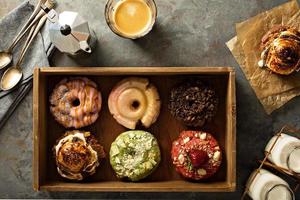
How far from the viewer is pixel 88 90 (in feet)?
8.29

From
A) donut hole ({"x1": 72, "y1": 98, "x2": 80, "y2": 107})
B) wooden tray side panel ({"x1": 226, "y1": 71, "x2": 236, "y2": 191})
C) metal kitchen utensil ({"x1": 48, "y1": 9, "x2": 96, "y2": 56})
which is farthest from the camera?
donut hole ({"x1": 72, "y1": 98, "x2": 80, "y2": 107})

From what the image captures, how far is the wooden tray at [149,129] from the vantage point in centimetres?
239

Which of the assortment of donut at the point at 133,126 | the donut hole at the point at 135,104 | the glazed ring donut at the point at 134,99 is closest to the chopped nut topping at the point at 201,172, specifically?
the assortment of donut at the point at 133,126

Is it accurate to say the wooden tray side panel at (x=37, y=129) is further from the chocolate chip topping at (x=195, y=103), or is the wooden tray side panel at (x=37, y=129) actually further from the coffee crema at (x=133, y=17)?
the chocolate chip topping at (x=195, y=103)

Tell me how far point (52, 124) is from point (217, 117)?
0.87 metres

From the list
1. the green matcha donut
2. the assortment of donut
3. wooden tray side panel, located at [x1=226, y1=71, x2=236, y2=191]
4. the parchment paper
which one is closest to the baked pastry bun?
the assortment of donut

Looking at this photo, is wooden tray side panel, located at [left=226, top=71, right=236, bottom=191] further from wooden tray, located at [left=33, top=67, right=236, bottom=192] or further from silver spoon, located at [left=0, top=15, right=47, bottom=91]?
silver spoon, located at [left=0, top=15, right=47, bottom=91]

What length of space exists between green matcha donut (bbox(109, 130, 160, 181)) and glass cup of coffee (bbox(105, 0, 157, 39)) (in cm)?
52

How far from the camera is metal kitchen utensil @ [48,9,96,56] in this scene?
2.25 m

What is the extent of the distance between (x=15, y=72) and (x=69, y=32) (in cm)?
50

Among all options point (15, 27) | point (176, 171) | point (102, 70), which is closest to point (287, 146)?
point (176, 171)

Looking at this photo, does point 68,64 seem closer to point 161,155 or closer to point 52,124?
point 52,124

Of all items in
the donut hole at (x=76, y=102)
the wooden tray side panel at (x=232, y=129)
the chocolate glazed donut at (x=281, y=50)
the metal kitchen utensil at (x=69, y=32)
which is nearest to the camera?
the metal kitchen utensil at (x=69, y=32)

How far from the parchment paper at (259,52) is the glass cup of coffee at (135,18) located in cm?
45
